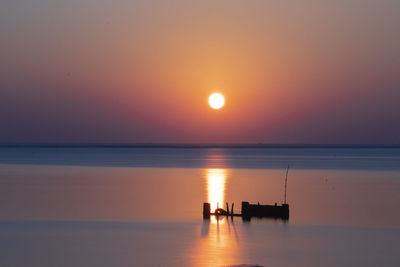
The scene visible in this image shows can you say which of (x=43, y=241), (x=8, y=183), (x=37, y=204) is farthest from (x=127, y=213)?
(x=8, y=183)

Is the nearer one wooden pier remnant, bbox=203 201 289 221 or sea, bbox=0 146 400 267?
sea, bbox=0 146 400 267

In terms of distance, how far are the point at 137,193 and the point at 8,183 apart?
47.0ft

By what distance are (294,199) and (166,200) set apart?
350 inches

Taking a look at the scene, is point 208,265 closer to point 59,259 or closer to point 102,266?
point 102,266

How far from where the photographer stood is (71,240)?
81.9 ft

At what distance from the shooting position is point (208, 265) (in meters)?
20.4

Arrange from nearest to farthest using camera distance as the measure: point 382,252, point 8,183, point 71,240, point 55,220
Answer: point 382,252 → point 71,240 → point 55,220 → point 8,183

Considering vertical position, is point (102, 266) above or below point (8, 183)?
below

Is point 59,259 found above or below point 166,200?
below

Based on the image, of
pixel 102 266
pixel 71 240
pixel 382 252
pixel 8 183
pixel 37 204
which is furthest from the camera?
pixel 8 183

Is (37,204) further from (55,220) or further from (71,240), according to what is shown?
(71,240)

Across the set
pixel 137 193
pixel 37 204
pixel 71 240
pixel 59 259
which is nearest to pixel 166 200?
pixel 137 193

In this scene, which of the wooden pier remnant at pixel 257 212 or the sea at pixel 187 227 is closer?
the sea at pixel 187 227

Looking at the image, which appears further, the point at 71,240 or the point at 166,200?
the point at 166,200
